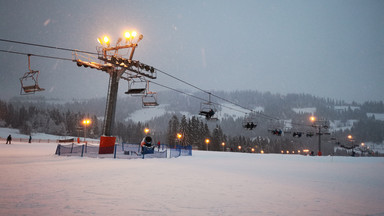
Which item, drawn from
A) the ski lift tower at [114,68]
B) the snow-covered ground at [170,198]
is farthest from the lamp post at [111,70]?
the snow-covered ground at [170,198]

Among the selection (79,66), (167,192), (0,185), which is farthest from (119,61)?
(167,192)

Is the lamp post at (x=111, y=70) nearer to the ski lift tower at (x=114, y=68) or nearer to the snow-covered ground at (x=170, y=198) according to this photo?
the ski lift tower at (x=114, y=68)

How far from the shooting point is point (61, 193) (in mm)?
7355

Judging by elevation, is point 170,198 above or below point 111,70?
below

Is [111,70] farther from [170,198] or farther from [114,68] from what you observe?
[170,198]

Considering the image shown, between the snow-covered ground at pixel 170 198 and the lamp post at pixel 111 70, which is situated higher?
the lamp post at pixel 111 70

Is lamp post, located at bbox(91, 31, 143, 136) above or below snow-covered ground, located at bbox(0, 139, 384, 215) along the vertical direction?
above

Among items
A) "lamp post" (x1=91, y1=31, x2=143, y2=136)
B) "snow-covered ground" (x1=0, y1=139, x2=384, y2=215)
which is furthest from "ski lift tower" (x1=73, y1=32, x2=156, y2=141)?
"snow-covered ground" (x1=0, y1=139, x2=384, y2=215)

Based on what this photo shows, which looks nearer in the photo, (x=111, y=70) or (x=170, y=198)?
(x=170, y=198)

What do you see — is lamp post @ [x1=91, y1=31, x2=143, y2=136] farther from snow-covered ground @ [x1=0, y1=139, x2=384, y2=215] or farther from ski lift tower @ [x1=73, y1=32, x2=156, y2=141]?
snow-covered ground @ [x1=0, y1=139, x2=384, y2=215]

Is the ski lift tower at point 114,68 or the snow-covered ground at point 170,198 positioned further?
the ski lift tower at point 114,68

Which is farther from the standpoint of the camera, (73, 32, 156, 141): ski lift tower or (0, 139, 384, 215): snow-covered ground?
(73, 32, 156, 141): ski lift tower

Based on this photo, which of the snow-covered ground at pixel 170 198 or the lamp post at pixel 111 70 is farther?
the lamp post at pixel 111 70

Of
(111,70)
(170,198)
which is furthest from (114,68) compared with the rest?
(170,198)
